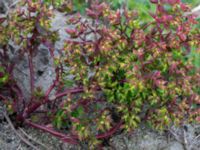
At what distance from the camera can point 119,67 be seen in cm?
258

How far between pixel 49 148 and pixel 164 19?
97 cm

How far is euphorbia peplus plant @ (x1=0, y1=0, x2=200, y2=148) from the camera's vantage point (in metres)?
2.50

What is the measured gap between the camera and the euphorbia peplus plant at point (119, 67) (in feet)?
8.19

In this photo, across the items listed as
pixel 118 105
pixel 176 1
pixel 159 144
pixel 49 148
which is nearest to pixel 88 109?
pixel 118 105

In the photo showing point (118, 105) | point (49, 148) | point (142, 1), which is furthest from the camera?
point (142, 1)

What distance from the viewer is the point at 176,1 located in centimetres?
256

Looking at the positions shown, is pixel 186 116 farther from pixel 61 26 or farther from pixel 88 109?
pixel 61 26

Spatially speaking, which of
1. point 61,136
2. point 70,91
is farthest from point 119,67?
point 61,136

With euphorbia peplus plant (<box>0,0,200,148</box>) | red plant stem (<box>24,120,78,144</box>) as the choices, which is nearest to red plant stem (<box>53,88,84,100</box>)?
euphorbia peplus plant (<box>0,0,200,148</box>)

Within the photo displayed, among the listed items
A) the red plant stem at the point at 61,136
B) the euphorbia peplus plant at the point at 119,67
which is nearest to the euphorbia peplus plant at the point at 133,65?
the euphorbia peplus plant at the point at 119,67

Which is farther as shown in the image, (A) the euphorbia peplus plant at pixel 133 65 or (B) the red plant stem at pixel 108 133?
(B) the red plant stem at pixel 108 133

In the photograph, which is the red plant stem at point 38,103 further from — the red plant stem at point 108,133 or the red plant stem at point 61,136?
the red plant stem at point 108,133

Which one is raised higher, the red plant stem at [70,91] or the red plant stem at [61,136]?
the red plant stem at [70,91]

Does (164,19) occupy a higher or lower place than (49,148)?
higher
